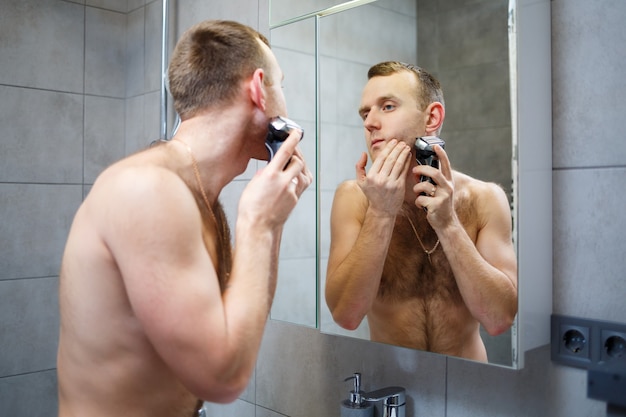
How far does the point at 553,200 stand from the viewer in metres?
1.02

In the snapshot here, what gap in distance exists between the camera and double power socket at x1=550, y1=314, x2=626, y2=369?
94 centimetres

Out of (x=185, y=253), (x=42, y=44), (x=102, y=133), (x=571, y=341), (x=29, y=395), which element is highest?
(x=42, y=44)

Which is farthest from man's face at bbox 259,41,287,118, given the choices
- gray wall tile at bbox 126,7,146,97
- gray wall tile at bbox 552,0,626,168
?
gray wall tile at bbox 126,7,146,97

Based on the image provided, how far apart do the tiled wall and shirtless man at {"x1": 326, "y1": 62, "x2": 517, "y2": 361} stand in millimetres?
104

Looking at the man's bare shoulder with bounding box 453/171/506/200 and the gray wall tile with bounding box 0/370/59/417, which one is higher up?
the man's bare shoulder with bounding box 453/171/506/200

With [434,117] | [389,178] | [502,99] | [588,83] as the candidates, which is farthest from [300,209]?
[588,83]

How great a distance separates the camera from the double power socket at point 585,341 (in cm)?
94

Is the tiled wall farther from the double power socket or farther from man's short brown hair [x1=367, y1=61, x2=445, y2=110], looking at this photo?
man's short brown hair [x1=367, y1=61, x2=445, y2=110]

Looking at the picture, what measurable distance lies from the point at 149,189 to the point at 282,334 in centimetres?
86

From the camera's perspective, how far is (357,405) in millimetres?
1205

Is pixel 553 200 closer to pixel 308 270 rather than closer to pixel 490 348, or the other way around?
pixel 490 348

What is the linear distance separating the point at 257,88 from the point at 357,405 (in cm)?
69

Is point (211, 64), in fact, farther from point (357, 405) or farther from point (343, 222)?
point (357, 405)

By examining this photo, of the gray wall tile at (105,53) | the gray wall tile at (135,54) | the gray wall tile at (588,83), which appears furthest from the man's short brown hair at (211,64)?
the gray wall tile at (105,53)
